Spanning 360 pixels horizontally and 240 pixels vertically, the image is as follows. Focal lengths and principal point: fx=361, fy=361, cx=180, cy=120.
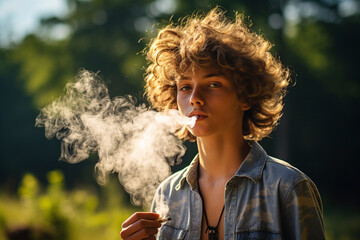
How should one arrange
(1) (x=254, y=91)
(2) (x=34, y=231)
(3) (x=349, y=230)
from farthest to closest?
1. (3) (x=349, y=230)
2. (2) (x=34, y=231)
3. (1) (x=254, y=91)

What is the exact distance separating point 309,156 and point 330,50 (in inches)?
127

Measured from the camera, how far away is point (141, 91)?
690cm

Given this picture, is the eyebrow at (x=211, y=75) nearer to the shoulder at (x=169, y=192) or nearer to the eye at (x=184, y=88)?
the eye at (x=184, y=88)

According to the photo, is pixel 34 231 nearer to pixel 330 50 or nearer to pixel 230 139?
pixel 230 139

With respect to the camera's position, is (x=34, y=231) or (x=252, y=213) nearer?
(x=252, y=213)

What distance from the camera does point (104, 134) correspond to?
A: 8.08 ft

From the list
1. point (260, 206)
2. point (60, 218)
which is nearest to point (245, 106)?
point (260, 206)

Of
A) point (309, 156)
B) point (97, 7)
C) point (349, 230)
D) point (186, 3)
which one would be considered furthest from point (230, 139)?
point (97, 7)

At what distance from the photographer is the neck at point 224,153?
6.28ft

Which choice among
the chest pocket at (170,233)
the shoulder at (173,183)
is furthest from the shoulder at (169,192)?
the chest pocket at (170,233)

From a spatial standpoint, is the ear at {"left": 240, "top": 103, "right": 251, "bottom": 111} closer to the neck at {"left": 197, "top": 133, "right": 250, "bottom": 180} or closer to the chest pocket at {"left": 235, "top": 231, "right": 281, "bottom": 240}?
the neck at {"left": 197, "top": 133, "right": 250, "bottom": 180}

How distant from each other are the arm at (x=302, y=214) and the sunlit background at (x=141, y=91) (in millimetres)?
4075

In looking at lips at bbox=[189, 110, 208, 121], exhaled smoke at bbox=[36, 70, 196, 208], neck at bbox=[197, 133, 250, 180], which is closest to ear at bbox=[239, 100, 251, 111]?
neck at bbox=[197, 133, 250, 180]

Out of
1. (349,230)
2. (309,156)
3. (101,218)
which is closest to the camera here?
(101,218)
